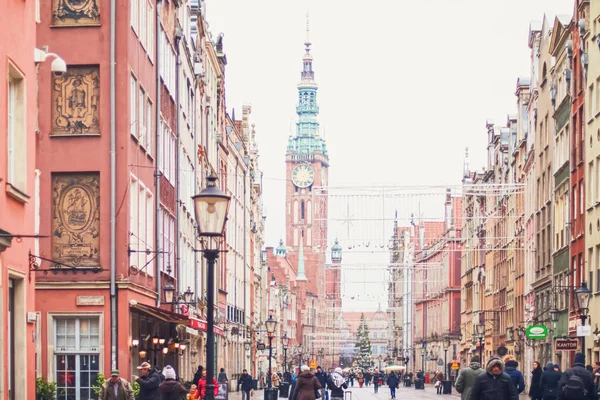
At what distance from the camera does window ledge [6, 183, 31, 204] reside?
2003cm

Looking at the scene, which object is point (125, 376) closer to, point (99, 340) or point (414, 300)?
point (99, 340)

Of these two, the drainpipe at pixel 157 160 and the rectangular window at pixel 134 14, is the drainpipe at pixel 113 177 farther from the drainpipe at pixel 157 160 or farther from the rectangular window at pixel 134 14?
the drainpipe at pixel 157 160

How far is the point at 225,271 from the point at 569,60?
79.5ft

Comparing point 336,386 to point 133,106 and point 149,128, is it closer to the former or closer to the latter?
point 149,128

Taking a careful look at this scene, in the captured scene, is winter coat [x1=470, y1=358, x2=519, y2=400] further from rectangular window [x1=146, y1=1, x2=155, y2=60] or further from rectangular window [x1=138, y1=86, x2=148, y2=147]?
rectangular window [x1=146, y1=1, x2=155, y2=60]

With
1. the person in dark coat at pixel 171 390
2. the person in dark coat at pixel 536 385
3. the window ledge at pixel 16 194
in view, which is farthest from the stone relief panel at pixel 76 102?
the person in dark coat at pixel 536 385

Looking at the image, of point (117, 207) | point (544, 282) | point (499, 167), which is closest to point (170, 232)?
point (117, 207)

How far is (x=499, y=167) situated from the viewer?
88.8 m

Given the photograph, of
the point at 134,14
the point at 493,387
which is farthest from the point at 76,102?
the point at 493,387

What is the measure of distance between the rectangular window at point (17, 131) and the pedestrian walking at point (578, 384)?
9.70 metres

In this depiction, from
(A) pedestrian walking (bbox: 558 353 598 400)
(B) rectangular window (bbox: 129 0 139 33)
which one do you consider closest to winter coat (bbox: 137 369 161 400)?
(A) pedestrian walking (bbox: 558 353 598 400)

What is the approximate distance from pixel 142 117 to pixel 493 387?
777 inches

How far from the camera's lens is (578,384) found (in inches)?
911

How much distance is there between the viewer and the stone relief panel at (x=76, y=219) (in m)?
32.4
